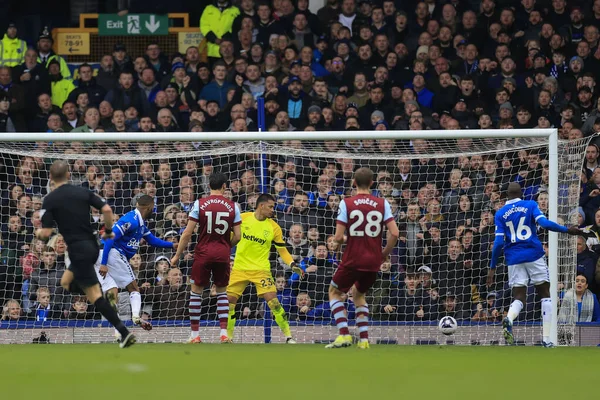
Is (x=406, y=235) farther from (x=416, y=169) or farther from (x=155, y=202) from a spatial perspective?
(x=155, y=202)

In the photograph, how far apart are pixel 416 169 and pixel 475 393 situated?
7.38 metres

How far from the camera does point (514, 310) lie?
11.8 metres

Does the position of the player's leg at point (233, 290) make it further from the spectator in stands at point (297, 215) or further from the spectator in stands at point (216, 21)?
the spectator in stands at point (216, 21)

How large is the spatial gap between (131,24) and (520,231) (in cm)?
941

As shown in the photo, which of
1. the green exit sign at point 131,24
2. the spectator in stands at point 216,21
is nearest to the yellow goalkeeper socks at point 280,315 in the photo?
the spectator in stands at point 216,21

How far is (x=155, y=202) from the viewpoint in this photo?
46.2 ft

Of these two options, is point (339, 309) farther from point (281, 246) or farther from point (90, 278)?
point (90, 278)

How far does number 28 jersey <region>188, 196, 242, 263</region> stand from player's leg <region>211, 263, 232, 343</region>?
0.52 ft

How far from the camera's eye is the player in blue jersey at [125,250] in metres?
12.2

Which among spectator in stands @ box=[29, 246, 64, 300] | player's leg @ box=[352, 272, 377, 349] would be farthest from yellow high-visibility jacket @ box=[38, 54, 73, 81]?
player's leg @ box=[352, 272, 377, 349]

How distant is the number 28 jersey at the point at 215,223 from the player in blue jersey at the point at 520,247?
2984mm

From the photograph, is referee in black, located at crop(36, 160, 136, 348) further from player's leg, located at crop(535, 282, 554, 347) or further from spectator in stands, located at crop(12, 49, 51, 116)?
spectator in stands, located at crop(12, 49, 51, 116)

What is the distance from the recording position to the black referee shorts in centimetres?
988

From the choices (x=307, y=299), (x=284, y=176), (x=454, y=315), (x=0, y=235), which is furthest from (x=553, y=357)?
(x=0, y=235)
